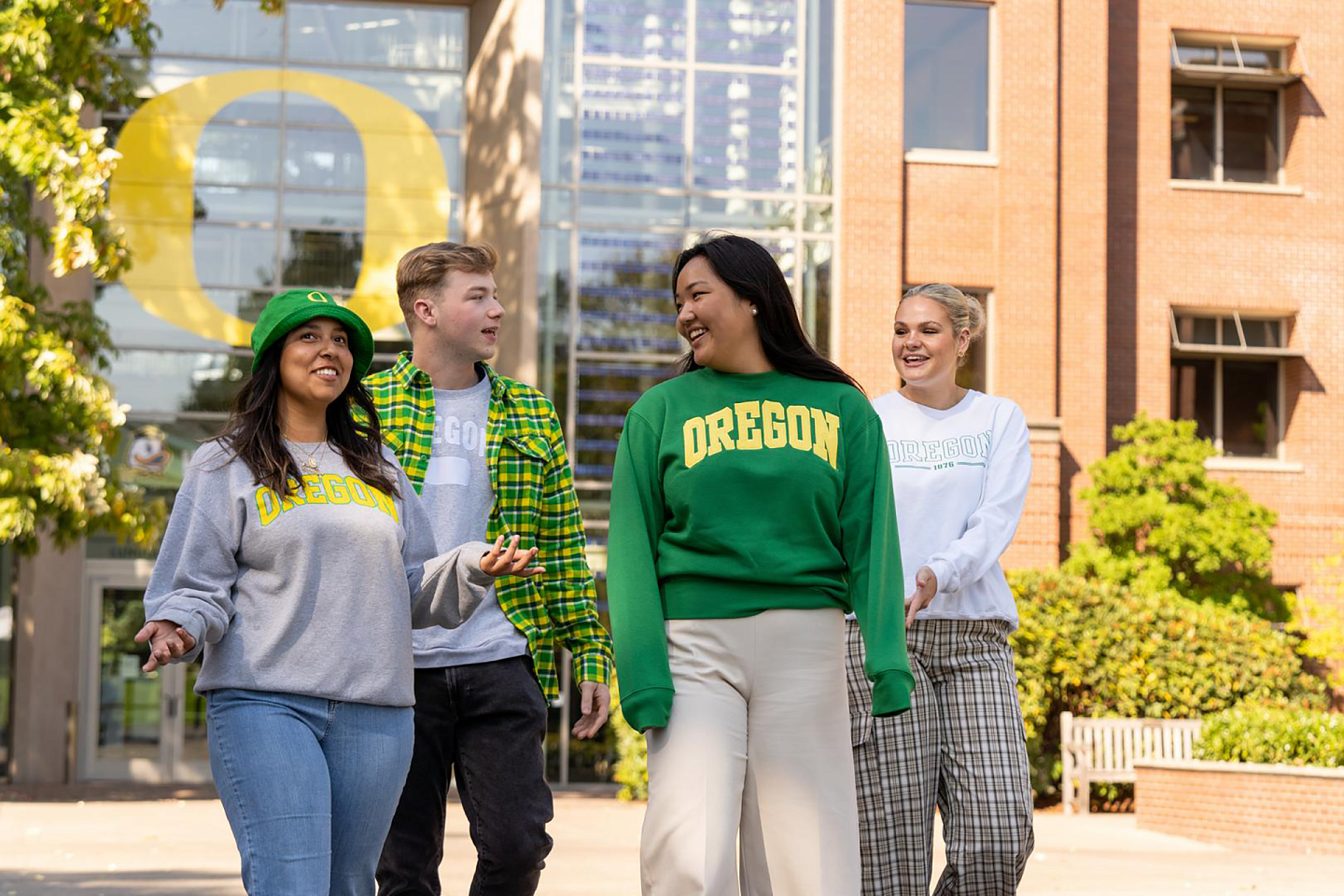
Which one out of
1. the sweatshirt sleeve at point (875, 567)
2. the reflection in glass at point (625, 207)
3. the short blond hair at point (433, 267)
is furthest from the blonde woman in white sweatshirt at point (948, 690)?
the reflection in glass at point (625, 207)

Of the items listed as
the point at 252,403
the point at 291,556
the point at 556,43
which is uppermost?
the point at 556,43

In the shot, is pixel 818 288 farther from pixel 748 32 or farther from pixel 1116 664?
pixel 1116 664

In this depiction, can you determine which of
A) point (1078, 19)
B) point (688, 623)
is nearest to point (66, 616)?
point (1078, 19)

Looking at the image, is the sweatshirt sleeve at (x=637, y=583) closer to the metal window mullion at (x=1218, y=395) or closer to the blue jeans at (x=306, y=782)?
the blue jeans at (x=306, y=782)

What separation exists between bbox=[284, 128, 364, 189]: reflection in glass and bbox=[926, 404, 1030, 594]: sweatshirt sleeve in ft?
57.8

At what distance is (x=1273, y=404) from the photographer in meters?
24.5

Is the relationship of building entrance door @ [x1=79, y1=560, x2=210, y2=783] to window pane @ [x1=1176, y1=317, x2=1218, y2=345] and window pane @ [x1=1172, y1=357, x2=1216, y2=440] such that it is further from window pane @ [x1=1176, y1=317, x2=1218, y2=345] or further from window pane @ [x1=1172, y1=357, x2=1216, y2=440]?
window pane @ [x1=1176, y1=317, x2=1218, y2=345]

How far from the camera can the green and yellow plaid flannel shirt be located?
537 cm

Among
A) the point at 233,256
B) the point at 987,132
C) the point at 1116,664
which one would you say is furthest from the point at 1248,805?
the point at 233,256

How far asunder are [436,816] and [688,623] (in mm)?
1469

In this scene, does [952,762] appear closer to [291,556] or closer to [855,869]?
[855,869]

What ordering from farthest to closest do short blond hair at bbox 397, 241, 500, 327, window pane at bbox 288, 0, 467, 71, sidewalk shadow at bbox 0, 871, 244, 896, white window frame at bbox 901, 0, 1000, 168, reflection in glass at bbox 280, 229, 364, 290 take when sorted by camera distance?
1. white window frame at bbox 901, 0, 1000, 168
2. window pane at bbox 288, 0, 467, 71
3. reflection in glass at bbox 280, 229, 364, 290
4. sidewalk shadow at bbox 0, 871, 244, 896
5. short blond hair at bbox 397, 241, 500, 327

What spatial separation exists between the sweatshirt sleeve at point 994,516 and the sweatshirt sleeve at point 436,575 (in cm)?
149

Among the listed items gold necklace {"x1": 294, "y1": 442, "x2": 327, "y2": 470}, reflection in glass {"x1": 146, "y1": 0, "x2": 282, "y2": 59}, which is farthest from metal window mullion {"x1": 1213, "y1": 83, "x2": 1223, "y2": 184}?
gold necklace {"x1": 294, "y1": 442, "x2": 327, "y2": 470}
